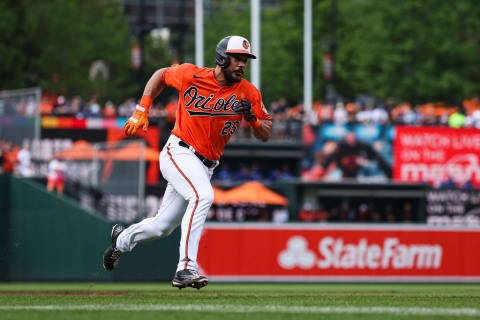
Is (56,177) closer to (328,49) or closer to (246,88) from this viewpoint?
(246,88)

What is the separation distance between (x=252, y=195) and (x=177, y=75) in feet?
47.0

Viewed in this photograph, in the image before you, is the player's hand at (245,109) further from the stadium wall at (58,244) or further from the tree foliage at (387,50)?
the tree foliage at (387,50)

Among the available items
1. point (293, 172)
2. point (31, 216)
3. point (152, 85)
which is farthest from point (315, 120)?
point (152, 85)

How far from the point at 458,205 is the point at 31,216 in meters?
13.1

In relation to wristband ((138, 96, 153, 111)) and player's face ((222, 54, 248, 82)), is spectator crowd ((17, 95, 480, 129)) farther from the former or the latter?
player's face ((222, 54, 248, 82))

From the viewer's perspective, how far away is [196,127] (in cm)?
788

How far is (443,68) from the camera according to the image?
43375 millimetres

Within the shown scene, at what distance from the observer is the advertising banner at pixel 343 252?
17453 mm

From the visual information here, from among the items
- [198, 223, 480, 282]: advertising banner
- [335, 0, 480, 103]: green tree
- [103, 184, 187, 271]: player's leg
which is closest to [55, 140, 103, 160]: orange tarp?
[198, 223, 480, 282]: advertising banner

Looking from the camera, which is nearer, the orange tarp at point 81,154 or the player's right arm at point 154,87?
the player's right arm at point 154,87

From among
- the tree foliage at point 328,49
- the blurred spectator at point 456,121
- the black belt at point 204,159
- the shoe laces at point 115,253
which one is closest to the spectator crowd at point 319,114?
the blurred spectator at point 456,121

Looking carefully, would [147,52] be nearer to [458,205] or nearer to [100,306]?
[458,205]

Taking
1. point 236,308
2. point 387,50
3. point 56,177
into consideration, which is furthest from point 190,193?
point 387,50

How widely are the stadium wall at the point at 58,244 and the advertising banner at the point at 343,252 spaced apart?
1.60 meters
